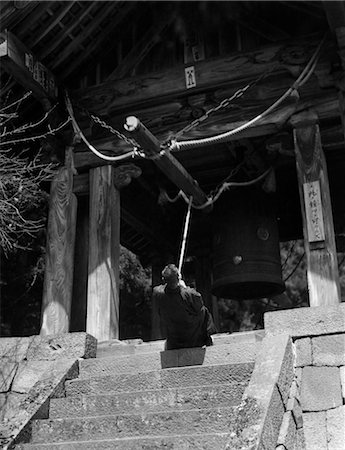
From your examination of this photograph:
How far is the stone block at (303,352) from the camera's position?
5.51 metres

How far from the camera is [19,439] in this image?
4906 mm

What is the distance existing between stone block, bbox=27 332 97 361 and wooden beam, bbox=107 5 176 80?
3359 mm

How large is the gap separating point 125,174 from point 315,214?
7.86ft

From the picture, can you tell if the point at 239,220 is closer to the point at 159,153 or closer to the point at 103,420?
the point at 159,153

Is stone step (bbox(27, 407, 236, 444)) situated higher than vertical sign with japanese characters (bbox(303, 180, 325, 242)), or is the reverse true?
vertical sign with japanese characters (bbox(303, 180, 325, 242))

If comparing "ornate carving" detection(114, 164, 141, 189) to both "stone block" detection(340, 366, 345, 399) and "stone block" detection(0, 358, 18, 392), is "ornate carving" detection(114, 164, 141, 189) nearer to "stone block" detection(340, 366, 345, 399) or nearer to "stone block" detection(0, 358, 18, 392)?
"stone block" detection(0, 358, 18, 392)

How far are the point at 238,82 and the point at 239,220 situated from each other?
67.6 inches

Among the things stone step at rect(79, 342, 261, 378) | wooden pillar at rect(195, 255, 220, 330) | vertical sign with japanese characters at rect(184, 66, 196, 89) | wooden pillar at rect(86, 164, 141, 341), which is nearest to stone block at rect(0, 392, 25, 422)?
stone step at rect(79, 342, 261, 378)

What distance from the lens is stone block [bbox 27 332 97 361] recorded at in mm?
6426

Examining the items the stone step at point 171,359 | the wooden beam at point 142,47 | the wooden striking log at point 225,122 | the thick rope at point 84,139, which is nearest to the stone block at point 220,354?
the stone step at point 171,359

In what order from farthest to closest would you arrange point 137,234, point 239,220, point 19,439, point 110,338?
1. point 137,234
2. point 239,220
3. point 110,338
4. point 19,439

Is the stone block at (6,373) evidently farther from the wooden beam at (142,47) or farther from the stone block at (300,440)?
the wooden beam at (142,47)

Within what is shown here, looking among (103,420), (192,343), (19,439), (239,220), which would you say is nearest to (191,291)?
(192,343)

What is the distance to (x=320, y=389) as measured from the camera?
209 inches
